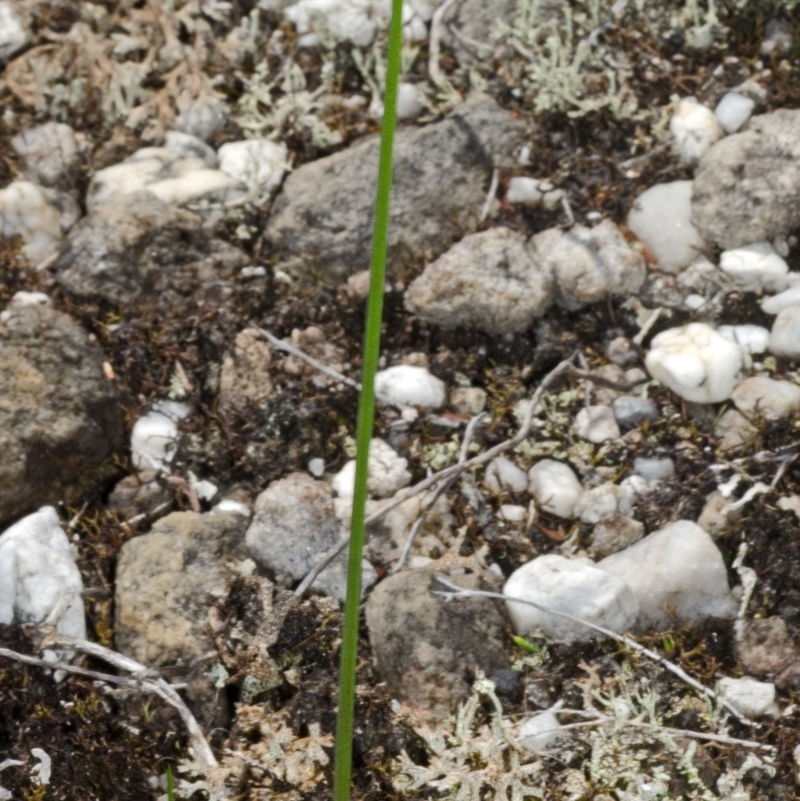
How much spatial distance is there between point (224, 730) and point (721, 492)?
3.71 ft

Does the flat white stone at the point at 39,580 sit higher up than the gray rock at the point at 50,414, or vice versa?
the gray rock at the point at 50,414

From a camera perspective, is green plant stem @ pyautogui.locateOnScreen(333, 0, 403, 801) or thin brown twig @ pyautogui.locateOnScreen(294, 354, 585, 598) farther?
thin brown twig @ pyautogui.locateOnScreen(294, 354, 585, 598)

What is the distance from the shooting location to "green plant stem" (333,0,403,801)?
1258 mm

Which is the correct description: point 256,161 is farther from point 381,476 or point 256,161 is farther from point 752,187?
point 752,187

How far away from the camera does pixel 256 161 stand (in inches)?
118

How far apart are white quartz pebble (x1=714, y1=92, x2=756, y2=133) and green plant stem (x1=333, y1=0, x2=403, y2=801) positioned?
1.74 meters

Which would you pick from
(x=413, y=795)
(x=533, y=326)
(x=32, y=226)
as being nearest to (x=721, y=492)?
(x=533, y=326)

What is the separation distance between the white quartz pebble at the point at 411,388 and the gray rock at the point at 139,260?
478 millimetres

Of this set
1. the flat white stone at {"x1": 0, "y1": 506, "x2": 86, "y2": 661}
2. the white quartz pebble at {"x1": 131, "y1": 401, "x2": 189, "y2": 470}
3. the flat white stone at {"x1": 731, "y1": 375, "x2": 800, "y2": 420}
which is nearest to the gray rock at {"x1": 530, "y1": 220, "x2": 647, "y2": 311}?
the flat white stone at {"x1": 731, "y1": 375, "x2": 800, "y2": 420}

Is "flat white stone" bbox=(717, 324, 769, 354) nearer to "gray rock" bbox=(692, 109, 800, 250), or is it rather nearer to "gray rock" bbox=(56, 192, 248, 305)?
"gray rock" bbox=(692, 109, 800, 250)

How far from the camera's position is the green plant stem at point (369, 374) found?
126 centimetres

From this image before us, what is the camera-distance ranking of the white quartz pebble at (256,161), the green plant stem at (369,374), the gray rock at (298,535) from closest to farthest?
the green plant stem at (369,374) → the gray rock at (298,535) → the white quartz pebble at (256,161)

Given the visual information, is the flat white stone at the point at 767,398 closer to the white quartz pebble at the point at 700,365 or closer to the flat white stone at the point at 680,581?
the white quartz pebble at the point at 700,365

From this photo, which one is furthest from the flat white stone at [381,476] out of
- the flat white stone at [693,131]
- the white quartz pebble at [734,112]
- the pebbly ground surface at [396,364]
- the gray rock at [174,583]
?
the white quartz pebble at [734,112]
